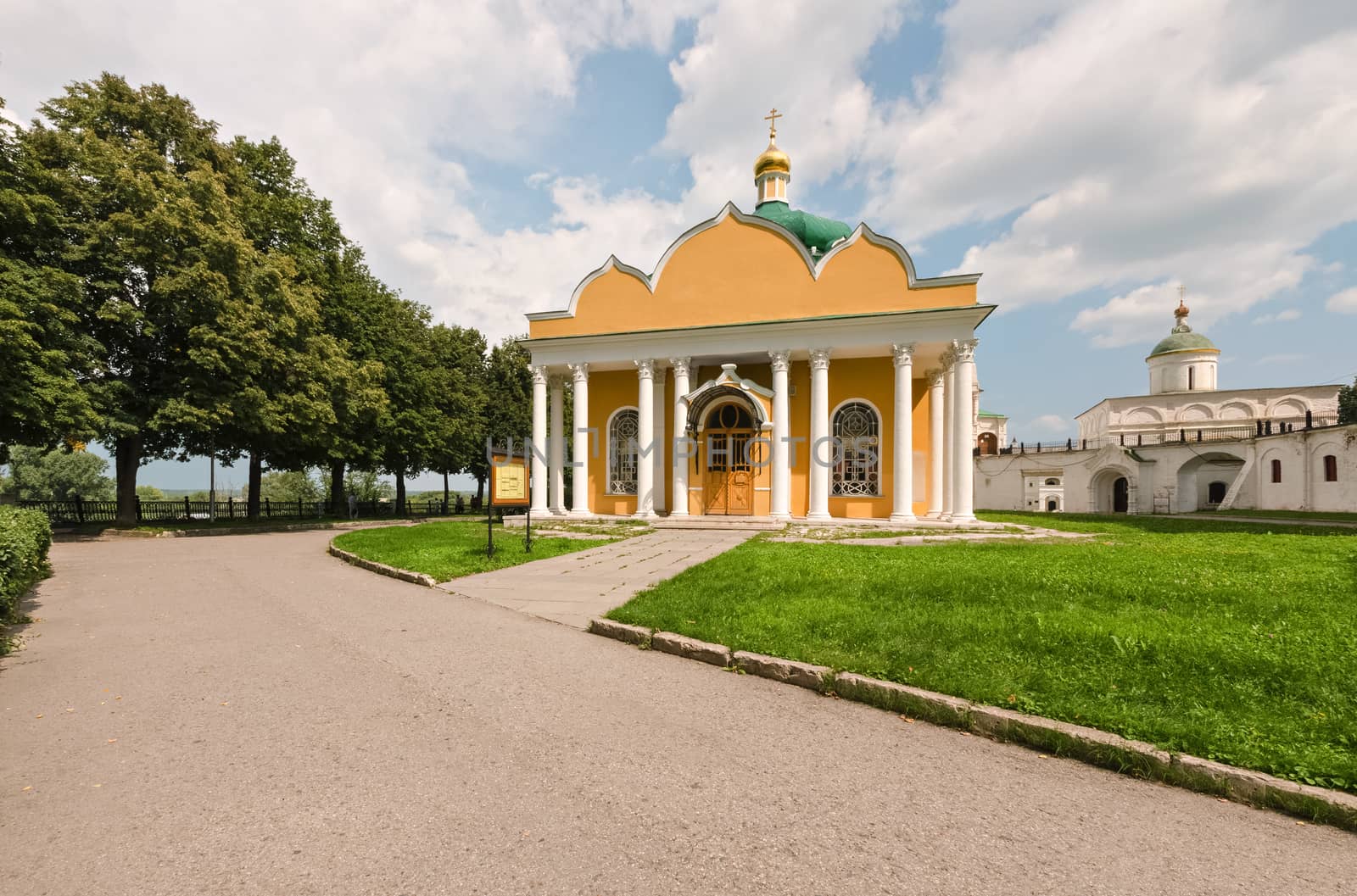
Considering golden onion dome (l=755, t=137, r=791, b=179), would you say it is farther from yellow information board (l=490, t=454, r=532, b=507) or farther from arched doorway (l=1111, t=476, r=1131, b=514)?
arched doorway (l=1111, t=476, r=1131, b=514)

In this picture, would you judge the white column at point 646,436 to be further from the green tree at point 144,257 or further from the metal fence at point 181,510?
the metal fence at point 181,510

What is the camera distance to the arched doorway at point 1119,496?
4075 cm

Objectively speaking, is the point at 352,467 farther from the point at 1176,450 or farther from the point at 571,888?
the point at 1176,450

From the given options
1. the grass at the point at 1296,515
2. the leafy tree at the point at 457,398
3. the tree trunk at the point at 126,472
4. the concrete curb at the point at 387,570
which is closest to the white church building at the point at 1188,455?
the grass at the point at 1296,515

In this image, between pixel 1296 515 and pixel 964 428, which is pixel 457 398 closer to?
pixel 964 428

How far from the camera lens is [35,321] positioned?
15.9 meters

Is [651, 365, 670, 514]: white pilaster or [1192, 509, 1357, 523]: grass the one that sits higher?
[651, 365, 670, 514]: white pilaster

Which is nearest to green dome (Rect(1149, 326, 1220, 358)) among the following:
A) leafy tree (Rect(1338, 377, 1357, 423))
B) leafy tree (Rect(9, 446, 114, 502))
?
leafy tree (Rect(1338, 377, 1357, 423))

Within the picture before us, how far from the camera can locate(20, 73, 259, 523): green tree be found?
56.9 feet

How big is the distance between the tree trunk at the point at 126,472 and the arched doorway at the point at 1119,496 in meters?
52.3

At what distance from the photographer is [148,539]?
57.0 feet

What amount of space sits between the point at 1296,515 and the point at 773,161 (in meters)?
28.8

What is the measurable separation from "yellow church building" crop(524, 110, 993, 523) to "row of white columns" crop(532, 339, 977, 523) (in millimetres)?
51

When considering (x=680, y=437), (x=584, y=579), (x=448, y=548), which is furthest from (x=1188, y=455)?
(x=448, y=548)
